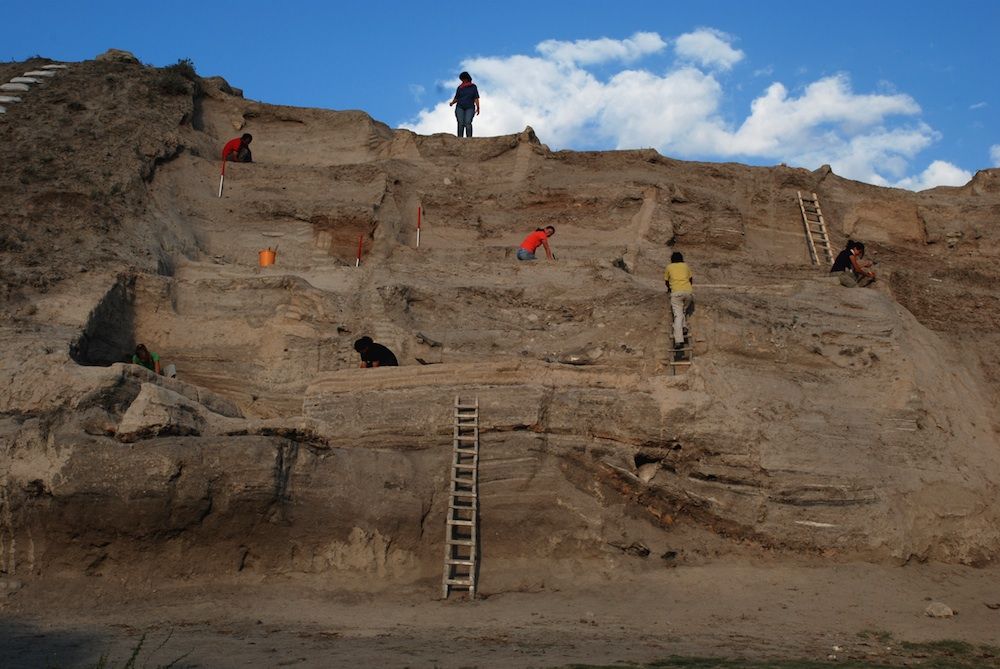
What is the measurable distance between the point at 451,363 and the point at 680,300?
342 centimetres

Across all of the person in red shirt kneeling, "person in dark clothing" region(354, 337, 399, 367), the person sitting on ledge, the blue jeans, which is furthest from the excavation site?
the blue jeans

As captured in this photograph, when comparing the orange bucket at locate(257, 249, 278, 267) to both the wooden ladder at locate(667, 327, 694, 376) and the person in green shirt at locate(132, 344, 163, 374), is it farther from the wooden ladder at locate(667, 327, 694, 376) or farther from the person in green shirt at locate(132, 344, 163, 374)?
the wooden ladder at locate(667, 327, 694, 376)

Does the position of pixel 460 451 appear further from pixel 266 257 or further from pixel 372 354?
pixel 266 257

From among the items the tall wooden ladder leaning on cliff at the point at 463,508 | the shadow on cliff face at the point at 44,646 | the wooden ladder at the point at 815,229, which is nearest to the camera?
the shadow on cliff face at the point at 44,646

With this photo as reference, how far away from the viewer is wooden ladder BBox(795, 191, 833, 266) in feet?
70.9

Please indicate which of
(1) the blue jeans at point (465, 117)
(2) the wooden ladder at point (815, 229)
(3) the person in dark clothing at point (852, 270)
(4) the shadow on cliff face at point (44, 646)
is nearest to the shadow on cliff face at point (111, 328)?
(4) the shadow on cliff face at point (44, 646)

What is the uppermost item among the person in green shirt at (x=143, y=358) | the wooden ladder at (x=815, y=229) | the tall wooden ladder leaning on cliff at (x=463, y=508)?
the wooden ladder at (x=815, y=229)

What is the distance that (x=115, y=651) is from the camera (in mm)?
9367

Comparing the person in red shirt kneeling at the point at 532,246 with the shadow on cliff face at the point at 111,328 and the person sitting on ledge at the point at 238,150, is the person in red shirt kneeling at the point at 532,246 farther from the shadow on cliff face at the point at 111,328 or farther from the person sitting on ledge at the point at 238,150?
the person sitting on ledge at the point at 238,150

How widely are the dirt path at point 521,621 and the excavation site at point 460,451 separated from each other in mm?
46

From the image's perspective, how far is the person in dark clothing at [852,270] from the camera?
671 inches

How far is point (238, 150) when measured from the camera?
21891 millimetres

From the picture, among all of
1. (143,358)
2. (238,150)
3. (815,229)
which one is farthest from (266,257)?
(815,229)

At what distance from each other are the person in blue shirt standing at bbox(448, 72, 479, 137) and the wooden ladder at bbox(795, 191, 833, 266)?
25.1 ft
